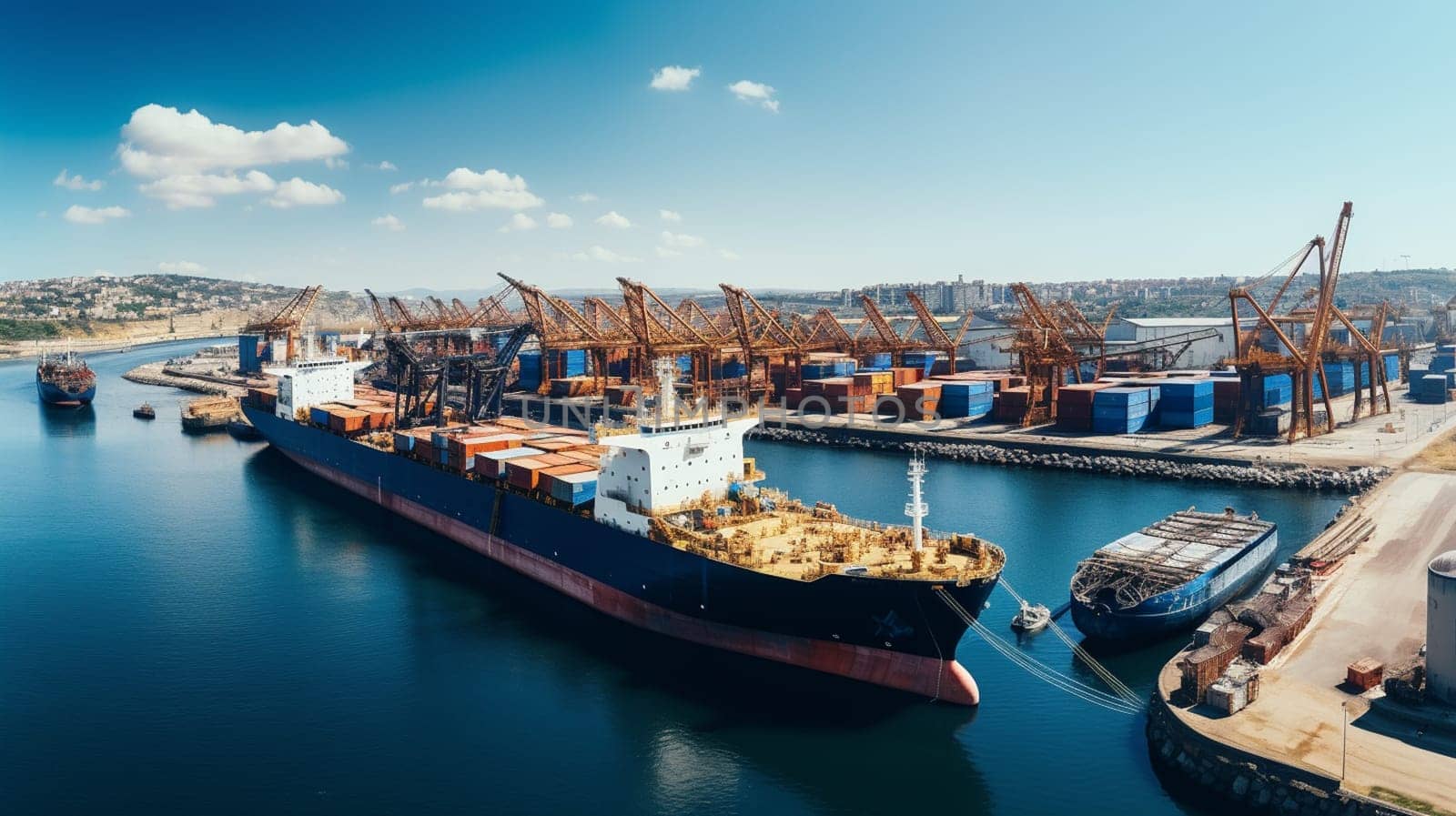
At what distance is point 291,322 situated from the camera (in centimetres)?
9800

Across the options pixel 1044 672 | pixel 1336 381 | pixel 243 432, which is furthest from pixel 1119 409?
pixel 243 432

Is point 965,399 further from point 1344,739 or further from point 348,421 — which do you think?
point 1344,739

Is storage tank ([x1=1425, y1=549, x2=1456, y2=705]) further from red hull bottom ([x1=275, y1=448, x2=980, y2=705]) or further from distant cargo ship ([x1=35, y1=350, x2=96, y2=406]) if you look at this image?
distant cargo ship ([x1=35, y1=350, x2=96, y2=406])

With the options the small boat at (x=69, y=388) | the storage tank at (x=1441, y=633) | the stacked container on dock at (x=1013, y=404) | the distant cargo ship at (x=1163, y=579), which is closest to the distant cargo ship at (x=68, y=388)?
A: the small boat at (x=69, y=388)

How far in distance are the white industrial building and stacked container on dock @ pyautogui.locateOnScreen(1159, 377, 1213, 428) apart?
26.0 meters

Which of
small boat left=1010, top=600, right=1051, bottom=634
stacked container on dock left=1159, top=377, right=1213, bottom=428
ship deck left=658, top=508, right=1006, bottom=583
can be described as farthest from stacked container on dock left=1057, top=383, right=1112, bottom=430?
ship deck left=658, top=508, right=1006, bottom=583

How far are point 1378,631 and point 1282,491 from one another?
23.9 meters

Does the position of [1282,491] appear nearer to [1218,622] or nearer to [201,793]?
[1218,622]

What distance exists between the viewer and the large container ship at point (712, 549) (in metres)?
20.2

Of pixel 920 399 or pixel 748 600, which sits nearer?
pixel 748 600

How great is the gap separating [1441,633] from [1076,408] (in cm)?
4180

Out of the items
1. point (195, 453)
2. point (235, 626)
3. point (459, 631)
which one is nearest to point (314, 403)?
point (195, 453)

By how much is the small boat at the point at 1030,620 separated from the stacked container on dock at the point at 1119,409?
1328 inches

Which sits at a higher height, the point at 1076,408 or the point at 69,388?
the point at 69,388
